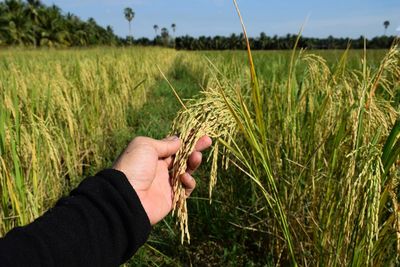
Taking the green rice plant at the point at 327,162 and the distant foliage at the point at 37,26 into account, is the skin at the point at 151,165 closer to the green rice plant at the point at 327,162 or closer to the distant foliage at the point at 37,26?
the green rice plant at the point at 327,162

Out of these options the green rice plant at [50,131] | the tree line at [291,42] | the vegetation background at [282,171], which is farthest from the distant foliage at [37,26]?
the vegetation background at [282,171]

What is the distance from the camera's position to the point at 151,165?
1204mm

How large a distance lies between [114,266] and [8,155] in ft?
3.67

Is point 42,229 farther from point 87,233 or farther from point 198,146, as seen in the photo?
point 198,146

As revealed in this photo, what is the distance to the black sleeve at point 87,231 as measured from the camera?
0.77m

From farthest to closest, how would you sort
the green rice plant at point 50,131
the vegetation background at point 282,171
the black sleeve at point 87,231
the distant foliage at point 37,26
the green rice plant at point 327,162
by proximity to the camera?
the distant foliage at point 37,26 → the green rice plant at point 50,131 → the vegetation background at point 282,171 → the green rice plant at point 327,162 → the black sleeve at point 87,231

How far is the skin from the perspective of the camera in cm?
116

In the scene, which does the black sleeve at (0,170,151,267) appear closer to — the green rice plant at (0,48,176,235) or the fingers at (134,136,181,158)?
the fingers at (134,136,181,158)

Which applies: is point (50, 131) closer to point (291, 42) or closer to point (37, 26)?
point (291, 42)

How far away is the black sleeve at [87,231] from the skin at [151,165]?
0.15 meters

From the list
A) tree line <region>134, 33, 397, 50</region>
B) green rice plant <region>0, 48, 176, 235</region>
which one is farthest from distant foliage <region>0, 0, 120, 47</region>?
green rice plant <region>0, 48, 176, 235</region>

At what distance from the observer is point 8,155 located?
1805 mm

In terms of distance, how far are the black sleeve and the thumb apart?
0.21 meters

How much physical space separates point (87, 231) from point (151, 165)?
35cm
